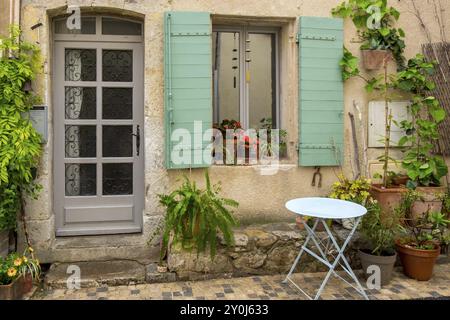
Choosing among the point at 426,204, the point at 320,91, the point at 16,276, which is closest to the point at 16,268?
the point at 16,276

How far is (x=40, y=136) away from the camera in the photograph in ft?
14.7

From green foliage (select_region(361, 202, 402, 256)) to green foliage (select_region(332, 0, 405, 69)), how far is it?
1.99 meters

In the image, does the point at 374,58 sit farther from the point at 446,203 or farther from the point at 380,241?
the point at 380,241

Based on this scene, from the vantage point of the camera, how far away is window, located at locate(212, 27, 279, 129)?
17.4 ft

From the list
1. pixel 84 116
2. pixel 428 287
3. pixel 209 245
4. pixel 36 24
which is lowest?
pixel 428 287

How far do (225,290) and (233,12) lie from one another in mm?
3059

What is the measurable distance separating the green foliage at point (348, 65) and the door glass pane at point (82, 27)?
9.59 feet

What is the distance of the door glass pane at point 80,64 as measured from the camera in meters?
4.95

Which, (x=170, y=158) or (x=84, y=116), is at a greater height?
(x=84, y=116)

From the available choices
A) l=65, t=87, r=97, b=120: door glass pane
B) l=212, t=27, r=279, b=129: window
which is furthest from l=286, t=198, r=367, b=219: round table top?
l=65, t=87, r=97, b=120: door glass pane

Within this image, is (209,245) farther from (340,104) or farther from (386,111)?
(386,111)

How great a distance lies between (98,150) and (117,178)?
0.39 m

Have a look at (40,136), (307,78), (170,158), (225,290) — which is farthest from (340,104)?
(40,136)
